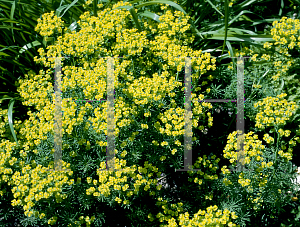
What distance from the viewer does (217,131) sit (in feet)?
14.2

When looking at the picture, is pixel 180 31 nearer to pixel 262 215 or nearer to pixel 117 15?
pixel 117 15

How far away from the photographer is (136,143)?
3.33 m

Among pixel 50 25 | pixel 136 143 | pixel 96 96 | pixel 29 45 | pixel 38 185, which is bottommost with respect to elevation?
pixel 38 185

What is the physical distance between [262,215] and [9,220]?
3187 mm

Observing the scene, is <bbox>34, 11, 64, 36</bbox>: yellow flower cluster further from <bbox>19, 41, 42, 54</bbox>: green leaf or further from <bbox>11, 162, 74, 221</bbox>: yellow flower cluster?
<bbox>11, 162, 74, 221</bbox>: yellow flower cluster

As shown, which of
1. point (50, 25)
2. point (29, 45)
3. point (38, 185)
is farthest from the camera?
point (29, 45)

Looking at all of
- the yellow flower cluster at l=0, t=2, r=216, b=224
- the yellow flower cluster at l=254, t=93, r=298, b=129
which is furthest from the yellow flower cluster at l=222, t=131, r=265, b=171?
the yellow flower cluster at l=0, t=2, r=216, b=224

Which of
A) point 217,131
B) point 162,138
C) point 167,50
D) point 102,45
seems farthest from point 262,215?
point 102,45

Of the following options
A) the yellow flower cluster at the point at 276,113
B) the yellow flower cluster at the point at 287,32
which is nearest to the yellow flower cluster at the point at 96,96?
the yellow flower cluster at the point at 276,113

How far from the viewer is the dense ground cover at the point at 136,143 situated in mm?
2936

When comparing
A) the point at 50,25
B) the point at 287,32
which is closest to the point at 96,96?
the point at 50,25

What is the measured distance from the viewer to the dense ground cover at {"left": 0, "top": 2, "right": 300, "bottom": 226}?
2936 millimetres

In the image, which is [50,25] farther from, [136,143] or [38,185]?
[38,185]

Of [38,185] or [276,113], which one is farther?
[276,113]
